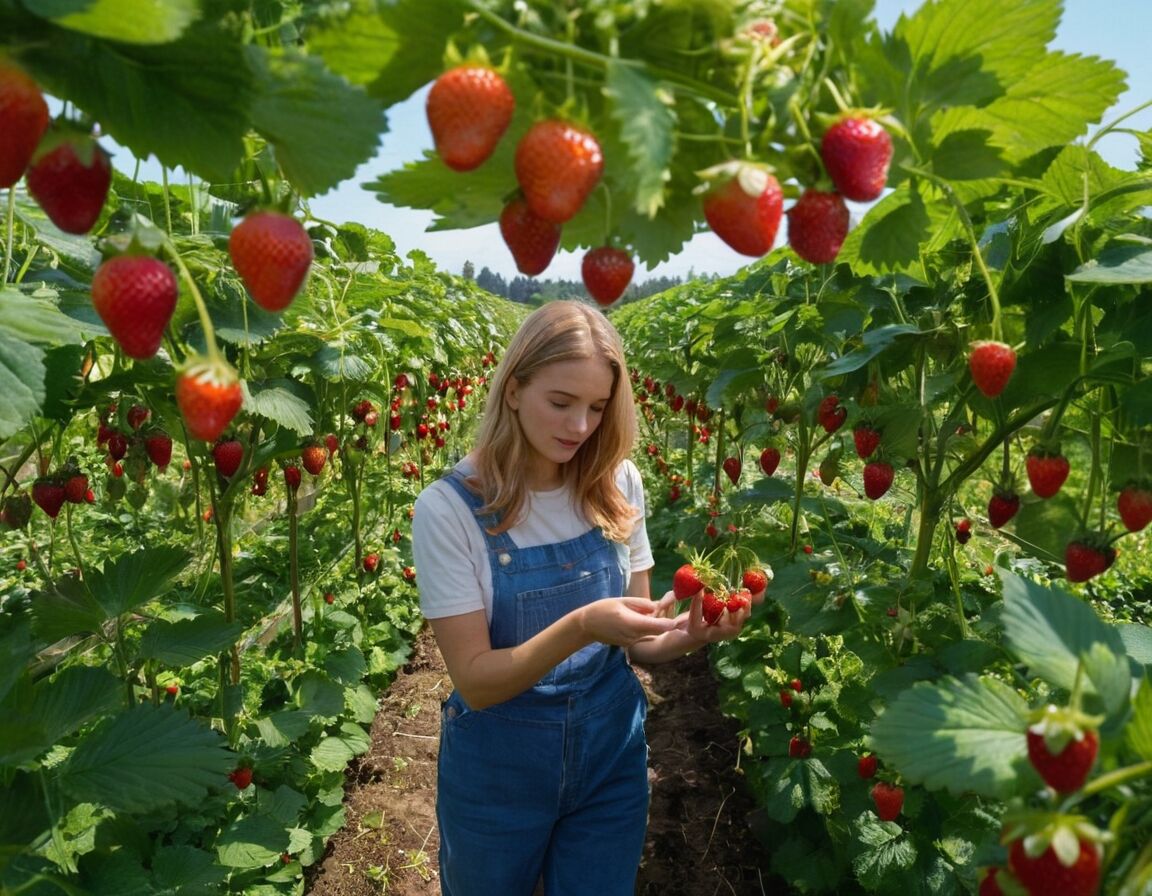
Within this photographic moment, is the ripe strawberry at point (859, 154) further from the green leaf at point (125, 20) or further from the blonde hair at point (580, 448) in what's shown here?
the blonde hair at point (580, 448)

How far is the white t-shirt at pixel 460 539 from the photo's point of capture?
6.41 ft

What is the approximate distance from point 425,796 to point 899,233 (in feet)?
12.3

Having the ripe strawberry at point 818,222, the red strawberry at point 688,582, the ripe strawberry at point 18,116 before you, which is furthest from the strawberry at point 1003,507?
the ripe strawberry at point 18,116

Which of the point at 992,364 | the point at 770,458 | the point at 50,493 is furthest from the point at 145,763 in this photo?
the point at 770,458

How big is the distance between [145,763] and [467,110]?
1107 millimetres

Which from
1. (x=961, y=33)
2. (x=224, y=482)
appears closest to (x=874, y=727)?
(x=961, y=33)

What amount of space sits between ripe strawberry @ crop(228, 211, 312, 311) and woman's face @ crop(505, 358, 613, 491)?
1.35 meters

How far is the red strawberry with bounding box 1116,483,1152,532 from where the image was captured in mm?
1405

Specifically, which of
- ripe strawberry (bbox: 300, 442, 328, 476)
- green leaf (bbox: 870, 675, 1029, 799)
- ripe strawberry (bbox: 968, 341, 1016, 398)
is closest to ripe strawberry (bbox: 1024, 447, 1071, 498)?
ripe strawberry (bbox: 968, 341, 1016, 398)

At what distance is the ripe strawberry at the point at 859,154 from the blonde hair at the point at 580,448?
141 cm

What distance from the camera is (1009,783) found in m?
0.84

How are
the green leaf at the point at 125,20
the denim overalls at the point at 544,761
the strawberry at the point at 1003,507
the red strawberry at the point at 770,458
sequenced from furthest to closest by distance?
1. the red strawberry at the point at 770,458
2. the denim overalls at the point at 544,761
3. the strawberry at the point at 1003,507
4. the green leaf at the point at 125,20

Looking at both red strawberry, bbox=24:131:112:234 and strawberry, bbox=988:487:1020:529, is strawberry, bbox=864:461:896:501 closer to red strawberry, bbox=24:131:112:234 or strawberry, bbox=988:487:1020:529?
strawberry, bbox=988:487:1020:529

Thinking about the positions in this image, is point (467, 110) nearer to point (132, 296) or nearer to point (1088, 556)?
point (132, 296)
